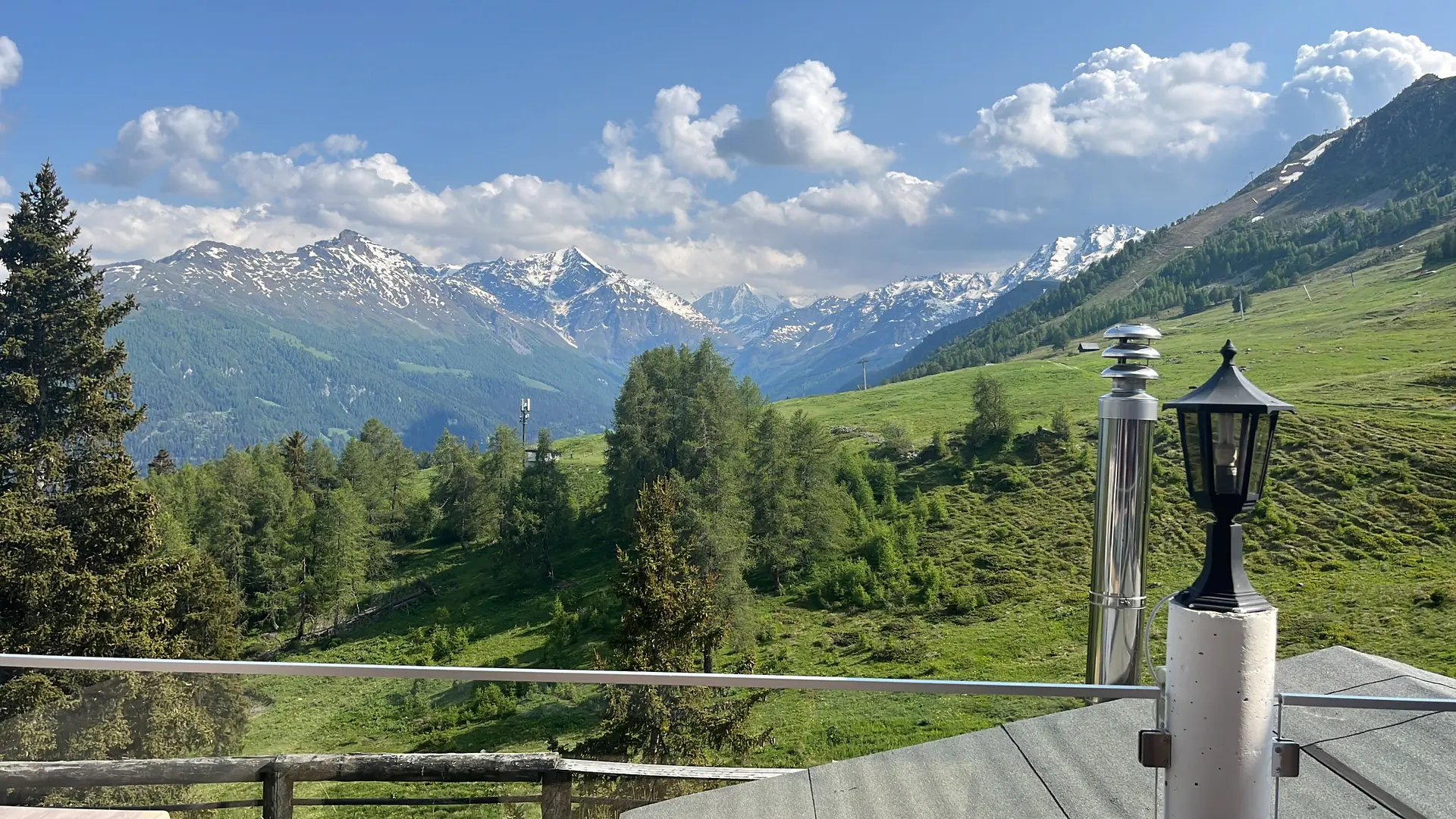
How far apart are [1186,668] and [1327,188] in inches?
8214

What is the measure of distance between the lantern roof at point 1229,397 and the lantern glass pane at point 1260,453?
41 mm

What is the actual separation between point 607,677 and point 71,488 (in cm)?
2388

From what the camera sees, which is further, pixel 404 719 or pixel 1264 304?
pixel 1264 304

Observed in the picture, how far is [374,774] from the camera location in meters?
2.94

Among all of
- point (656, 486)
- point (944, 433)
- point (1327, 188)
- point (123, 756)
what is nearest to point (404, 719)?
point (123, 756)

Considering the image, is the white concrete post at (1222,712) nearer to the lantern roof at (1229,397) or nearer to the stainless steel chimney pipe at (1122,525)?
the lantern roof at (1229,397)

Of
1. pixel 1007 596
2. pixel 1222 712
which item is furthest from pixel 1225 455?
pixel 1007 596

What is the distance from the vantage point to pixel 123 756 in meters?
3.00

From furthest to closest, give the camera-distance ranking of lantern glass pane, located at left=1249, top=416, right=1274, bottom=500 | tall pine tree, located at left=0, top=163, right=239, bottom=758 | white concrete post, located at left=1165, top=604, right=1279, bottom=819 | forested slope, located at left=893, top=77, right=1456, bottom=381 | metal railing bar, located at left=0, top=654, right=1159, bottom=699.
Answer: forested slope, located at left=893, top=77, right=1456, bottom=381, tall pine tree, located at left=0, top=163, right=239, bottom=758, metal railing bar, located at left=0, top=654, right=1159, bottom=699, lantern glass pane, located at left=1249, top=416, right=1274, bottom=500, white concrete post, located at left=1165, top=604, right=1279, bottom=819

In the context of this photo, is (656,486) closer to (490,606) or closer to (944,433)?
(490,606)

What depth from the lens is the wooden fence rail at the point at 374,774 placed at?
2.85 m

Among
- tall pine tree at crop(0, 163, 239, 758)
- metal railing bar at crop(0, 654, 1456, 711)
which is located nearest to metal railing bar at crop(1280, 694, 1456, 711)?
metal railing bar at crop(0, 654, 1456, 711)

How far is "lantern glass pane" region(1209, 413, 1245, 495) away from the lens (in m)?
2.58

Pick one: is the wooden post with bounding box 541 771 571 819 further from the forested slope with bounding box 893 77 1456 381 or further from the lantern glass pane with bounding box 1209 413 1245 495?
the forested slope with bounding box 893 77 1456 381
